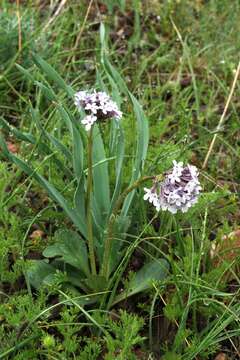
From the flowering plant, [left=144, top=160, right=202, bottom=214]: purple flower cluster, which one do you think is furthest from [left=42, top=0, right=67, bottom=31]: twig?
[left=144, top=160, right=202, bottom=214]: purple flower cluster

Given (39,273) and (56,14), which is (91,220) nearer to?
(39,273)

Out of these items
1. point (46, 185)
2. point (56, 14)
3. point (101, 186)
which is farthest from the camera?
point (56, 14)

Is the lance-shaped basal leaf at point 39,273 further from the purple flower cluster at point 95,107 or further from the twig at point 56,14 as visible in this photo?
the twig at point 56,14

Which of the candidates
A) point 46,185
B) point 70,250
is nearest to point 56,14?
point 46,185

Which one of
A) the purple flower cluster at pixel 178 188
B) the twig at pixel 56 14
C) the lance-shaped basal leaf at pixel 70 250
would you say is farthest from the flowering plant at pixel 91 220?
the twig at pixel 56 14

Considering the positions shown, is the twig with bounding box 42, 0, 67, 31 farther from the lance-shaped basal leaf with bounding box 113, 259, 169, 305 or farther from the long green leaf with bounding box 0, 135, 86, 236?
the lance-shaped basal leaf with bounding box 113, 259, 169, 305

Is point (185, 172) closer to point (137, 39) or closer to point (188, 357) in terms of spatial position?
point (188, 357)
